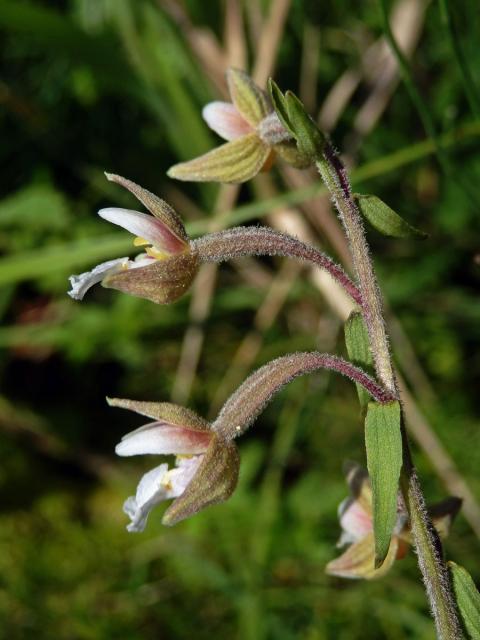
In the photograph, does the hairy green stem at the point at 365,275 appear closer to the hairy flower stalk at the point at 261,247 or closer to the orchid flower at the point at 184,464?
the hairy flower stalk at the point at 261,247

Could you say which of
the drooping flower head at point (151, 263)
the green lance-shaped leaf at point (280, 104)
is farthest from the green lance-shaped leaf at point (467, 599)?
the green lance-shaped leaf at point (280, 104)

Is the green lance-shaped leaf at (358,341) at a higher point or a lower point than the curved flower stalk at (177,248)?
lower

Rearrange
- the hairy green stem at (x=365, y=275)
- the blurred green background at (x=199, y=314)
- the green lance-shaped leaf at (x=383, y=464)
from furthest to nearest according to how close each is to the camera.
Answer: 1. the blurred green background at (x=199, y=314)
2. the hairy green stem at (x=365, y=275)
3. the green lance-shaped leaf at (x=383, y=464)

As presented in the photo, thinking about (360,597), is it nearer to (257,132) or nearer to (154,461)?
(154,461)

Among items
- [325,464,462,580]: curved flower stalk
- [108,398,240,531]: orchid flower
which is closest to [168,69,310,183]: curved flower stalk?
[108,398,240,531]: orchid flower

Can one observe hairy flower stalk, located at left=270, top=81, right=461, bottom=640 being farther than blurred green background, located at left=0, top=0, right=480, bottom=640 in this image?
No

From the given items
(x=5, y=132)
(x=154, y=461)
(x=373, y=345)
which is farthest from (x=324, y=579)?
Result: (x=5, y=132)

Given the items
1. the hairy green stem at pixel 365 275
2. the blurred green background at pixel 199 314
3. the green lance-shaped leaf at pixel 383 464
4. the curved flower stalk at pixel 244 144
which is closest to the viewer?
the green lance-shaped leaf at pixel 383 464

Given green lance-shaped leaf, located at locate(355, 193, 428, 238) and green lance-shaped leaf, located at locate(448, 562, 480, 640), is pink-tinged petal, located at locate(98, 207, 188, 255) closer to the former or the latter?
green lance-shaped leaf, located at locate(355, 193, 428, 238)
